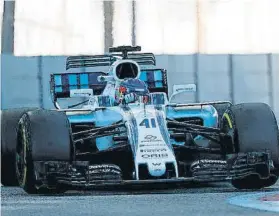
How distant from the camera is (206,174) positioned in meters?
13.2

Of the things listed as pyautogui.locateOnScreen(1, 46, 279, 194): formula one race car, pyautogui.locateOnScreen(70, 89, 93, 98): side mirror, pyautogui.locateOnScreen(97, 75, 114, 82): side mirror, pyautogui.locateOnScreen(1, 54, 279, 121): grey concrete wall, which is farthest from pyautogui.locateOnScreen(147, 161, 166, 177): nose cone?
pyautogui.locateOnScreen(1, 54, 279, 121): grey concrete wall

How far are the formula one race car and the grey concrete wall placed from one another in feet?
16.0

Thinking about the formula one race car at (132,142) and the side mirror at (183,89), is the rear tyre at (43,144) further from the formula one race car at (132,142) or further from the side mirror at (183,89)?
the side mirror at (183,89)

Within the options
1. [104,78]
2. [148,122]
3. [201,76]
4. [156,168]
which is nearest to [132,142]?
[148,122]

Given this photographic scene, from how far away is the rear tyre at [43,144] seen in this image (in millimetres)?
13281

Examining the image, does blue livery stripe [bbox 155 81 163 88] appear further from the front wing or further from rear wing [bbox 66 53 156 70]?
the front wing

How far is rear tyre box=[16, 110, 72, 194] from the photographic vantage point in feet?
43.6

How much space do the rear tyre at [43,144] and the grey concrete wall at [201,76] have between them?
22.3ft

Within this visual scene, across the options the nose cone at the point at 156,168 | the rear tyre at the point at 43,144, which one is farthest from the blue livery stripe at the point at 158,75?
the nose cone at the point at 156,168

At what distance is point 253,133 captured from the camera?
45.4 ft

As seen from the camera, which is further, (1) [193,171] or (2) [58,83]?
(2) [58,83]

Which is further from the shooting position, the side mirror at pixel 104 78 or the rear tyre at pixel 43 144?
the side mirror at pixel 104 78

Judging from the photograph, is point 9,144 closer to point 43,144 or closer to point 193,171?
point 43,144

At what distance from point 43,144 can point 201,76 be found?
26.3 ft
